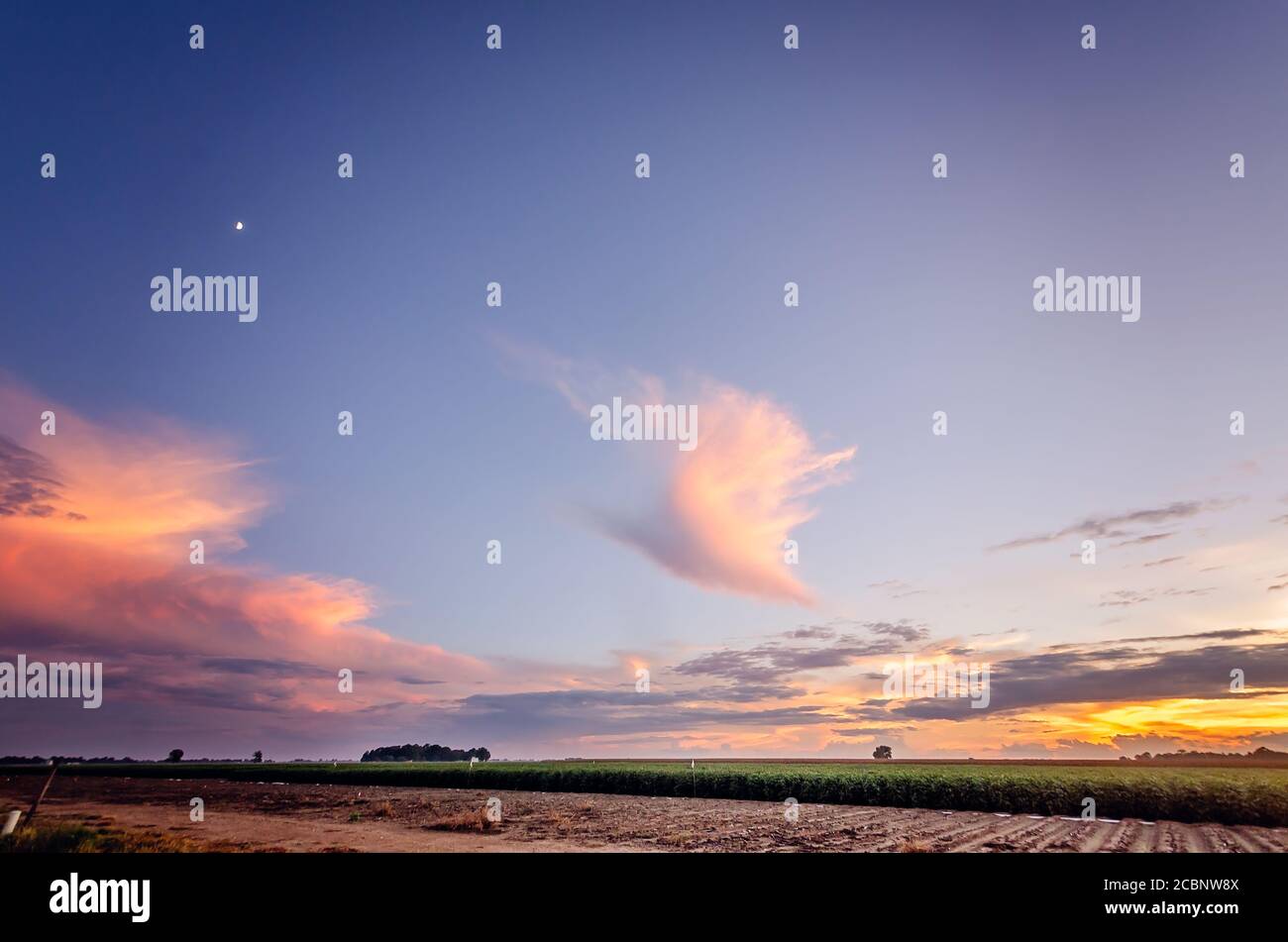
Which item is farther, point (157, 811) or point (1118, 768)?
point (157, 811)

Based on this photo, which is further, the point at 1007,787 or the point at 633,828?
the point at 1007,787

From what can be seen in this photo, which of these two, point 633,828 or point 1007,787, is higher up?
point 633,828

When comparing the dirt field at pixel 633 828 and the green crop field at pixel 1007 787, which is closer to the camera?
the dirt field at pixel 633 828

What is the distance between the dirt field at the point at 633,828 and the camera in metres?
26.5

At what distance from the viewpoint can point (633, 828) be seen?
3188 cm

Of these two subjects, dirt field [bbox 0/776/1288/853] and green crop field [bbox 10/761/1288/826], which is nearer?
dirt field [bbox 0/776/1288/853]

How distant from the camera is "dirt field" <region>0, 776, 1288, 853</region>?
26469 millimetres
